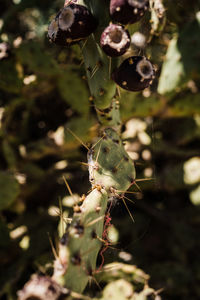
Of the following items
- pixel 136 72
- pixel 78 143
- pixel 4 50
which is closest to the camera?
pixel 136 72

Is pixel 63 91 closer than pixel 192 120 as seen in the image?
Yes

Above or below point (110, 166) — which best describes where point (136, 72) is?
above

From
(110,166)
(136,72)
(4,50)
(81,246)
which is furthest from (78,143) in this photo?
(81,246)

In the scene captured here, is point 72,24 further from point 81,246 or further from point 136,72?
point 81,246

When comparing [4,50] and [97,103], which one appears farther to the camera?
[4,50]

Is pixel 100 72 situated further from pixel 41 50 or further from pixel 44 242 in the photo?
pixel 44 242

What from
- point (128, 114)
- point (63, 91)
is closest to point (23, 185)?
point (63, 91)
